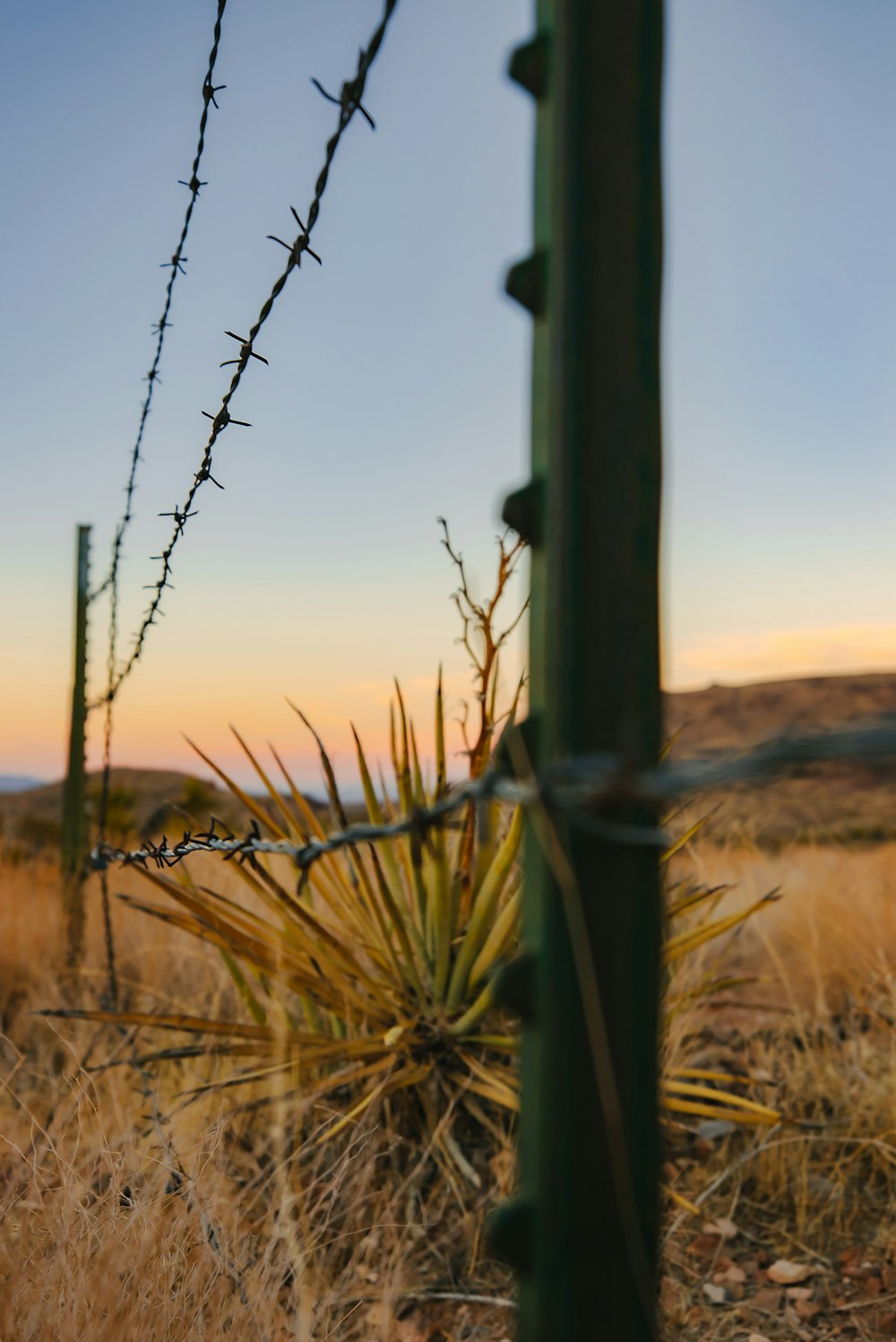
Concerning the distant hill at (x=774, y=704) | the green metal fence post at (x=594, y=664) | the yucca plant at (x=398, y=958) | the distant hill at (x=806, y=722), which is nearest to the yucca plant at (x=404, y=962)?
the yucca plant at (x=398, y=958)

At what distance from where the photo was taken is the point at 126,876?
7582 millimetres

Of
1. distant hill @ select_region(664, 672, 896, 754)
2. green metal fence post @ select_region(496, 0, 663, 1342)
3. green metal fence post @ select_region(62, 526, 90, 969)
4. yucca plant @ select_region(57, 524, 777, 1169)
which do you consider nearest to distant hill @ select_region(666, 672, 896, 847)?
distant hill @ select_region(664, 672, 896, 754)

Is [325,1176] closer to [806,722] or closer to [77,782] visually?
[77,782]

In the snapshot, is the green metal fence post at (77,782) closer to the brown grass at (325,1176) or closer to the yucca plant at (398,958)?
the brown grass at (325,1176)

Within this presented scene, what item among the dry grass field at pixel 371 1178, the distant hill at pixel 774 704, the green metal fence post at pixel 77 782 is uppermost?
the distant hill at pixel 774 704

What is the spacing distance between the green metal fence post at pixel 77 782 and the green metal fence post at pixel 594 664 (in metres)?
5.22

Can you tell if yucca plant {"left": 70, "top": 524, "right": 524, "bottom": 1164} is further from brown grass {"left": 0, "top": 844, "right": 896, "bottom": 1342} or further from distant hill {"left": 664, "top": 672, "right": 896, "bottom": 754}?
distant hill {"left": 664, "top": 672, "right": 896, "bottom": 754}

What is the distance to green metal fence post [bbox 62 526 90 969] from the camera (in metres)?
5.75

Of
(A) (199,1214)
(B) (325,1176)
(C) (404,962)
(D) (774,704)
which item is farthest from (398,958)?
(D) (774,704)

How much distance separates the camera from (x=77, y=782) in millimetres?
5922

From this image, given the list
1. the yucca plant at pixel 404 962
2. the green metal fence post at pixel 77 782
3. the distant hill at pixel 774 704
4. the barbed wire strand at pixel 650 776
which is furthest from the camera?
the distant hill at pixel 774 704

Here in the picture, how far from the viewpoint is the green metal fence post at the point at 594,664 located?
89 centimetres

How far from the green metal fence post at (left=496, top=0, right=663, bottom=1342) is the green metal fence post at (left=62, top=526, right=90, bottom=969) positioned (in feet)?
17.1

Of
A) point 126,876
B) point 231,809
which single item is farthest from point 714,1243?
point 231,809
